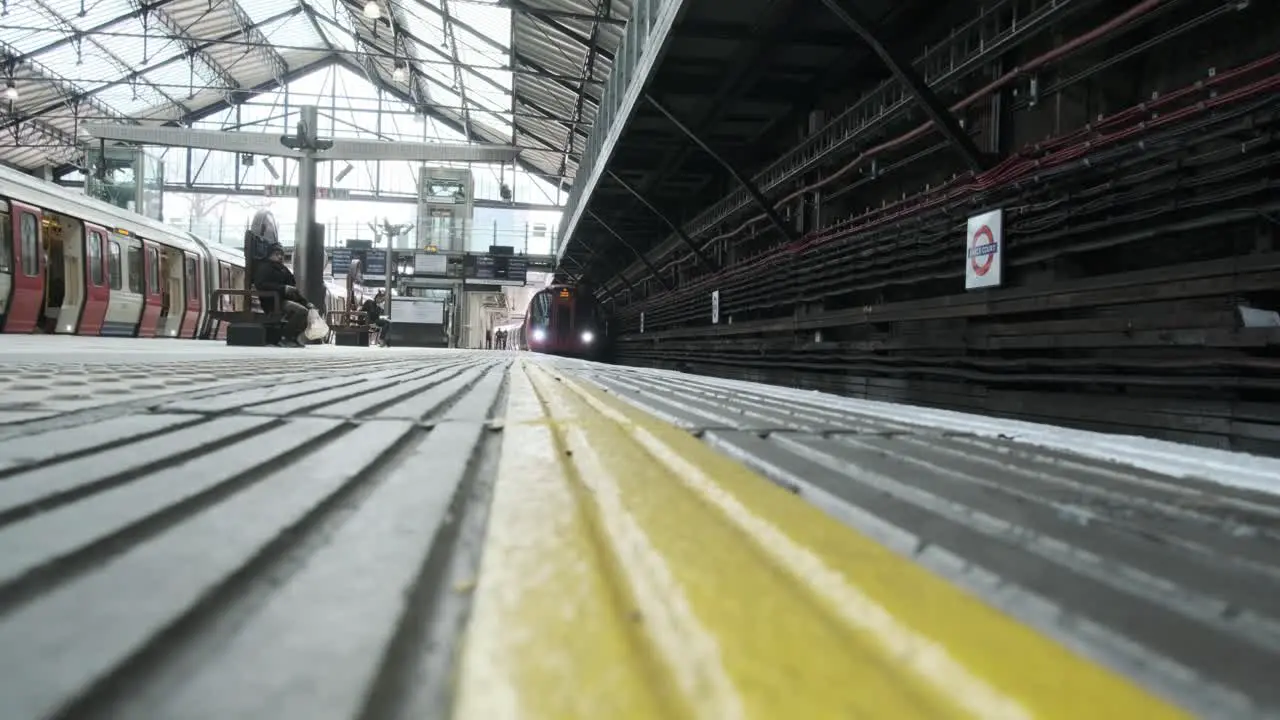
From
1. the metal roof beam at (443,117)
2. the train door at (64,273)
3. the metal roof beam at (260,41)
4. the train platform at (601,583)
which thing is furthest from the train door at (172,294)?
the metal roof beam at (443,117)

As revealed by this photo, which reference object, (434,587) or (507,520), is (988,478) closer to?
(507,520)

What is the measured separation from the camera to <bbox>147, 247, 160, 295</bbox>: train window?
512 inches

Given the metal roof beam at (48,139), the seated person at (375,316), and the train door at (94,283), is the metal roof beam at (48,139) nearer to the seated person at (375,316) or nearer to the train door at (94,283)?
the seated person at (375,316)

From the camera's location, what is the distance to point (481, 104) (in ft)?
90.7

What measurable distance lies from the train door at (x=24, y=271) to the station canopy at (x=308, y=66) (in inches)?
356

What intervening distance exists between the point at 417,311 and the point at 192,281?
6544mm

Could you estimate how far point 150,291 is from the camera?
42.8ft

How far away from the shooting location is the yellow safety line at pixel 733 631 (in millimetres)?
530

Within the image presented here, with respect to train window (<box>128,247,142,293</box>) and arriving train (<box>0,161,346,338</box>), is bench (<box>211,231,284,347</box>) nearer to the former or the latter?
arriving train (<box>0,161,346,338</box>)

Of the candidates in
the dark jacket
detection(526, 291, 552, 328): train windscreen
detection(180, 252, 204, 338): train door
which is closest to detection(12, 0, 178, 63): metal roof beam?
detection(180, 252, 204, 338): train door

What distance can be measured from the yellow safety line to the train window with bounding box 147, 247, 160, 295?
49.0 ft

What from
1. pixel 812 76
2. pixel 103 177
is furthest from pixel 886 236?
pixel 103 177

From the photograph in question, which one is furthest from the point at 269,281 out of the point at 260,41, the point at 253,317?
the point at 260,41

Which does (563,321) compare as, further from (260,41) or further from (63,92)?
(63,92)
